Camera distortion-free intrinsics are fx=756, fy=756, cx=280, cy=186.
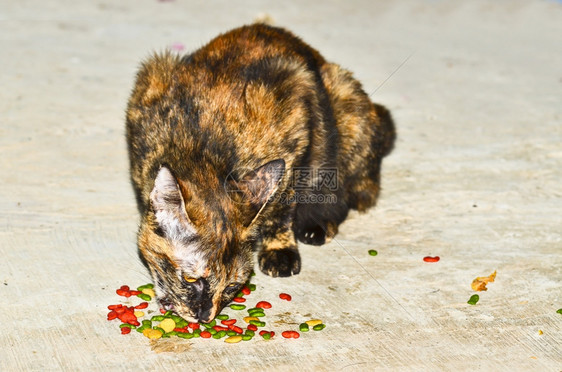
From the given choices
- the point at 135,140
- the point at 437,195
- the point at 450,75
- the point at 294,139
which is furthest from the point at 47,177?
the point at 450,75

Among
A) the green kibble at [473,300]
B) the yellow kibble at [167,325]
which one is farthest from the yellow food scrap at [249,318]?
the green kibble at [473,300]

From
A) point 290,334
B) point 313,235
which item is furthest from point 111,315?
point 313,235

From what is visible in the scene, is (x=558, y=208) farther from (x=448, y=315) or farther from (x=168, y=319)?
(x=168, y=319)

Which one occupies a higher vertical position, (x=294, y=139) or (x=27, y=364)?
(x=294, y=139)

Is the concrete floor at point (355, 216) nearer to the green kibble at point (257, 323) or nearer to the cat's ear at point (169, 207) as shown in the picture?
the green kibble at point (257, 323)

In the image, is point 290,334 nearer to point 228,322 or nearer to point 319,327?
point 319,327

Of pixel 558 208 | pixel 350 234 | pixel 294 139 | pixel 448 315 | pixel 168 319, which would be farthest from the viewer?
pixel 558 208

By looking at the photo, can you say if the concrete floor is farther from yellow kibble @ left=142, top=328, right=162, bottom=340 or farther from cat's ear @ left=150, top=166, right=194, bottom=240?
cat's ear @ left=150, top=166, right=194, bottom=240

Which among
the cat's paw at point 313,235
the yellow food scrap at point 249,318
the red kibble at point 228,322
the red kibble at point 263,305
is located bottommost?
the cat's paw at point 313,235
